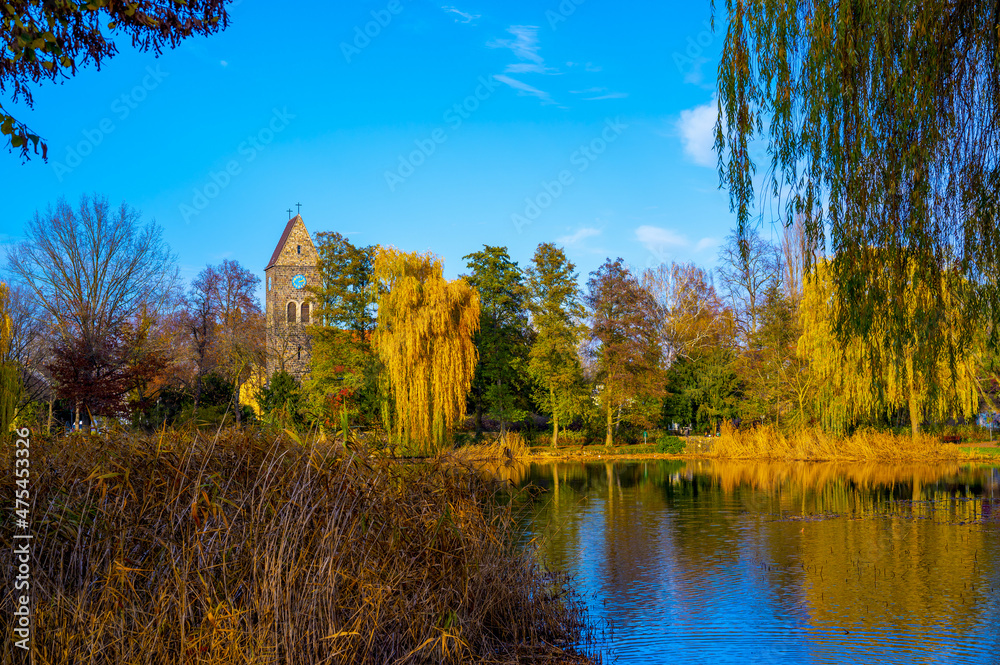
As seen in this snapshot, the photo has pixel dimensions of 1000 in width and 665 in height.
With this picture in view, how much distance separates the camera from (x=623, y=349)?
34031 mm

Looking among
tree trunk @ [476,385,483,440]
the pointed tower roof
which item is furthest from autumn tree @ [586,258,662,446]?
the pointed tower roof

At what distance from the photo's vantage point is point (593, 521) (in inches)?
573


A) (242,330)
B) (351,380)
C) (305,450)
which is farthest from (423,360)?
(305,450)

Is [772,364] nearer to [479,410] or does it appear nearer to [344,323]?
[479,410]

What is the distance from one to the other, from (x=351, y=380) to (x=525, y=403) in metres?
8.95

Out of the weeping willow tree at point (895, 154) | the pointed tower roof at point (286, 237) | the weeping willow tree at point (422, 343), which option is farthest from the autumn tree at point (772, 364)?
the pointed tower roof at point (286, 237)

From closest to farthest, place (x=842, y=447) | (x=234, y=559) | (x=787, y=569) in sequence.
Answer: (x=234, y=559), (x=787, y=569), (x=842, y=447)

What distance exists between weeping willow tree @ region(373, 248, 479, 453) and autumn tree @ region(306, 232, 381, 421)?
5.94 meters

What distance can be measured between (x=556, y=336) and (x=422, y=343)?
10572 mm

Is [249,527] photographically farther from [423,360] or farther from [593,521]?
[423,360]

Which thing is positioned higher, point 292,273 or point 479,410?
point 292,273

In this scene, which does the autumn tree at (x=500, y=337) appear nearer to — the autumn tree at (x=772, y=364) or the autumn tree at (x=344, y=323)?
the autumn tree at (x=344, y=323)

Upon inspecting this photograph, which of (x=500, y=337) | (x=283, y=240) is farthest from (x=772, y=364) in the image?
(x=283, y=240)

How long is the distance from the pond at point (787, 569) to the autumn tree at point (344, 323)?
1505 centimetres
